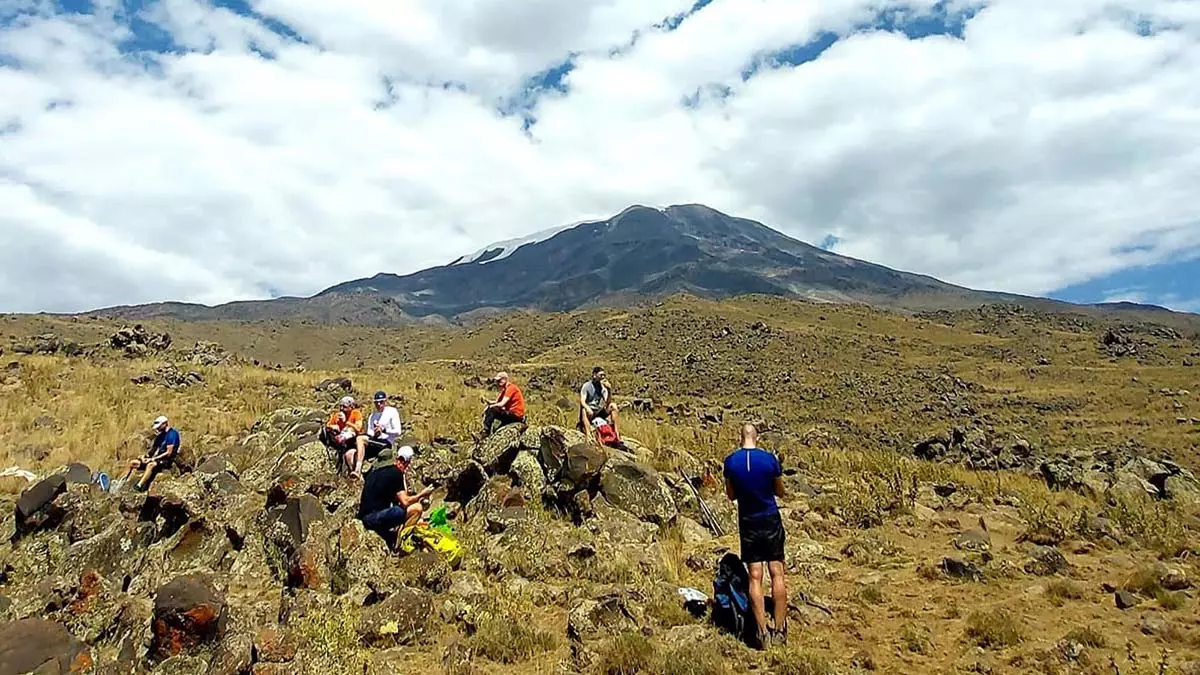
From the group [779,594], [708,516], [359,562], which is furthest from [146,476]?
[779,594]

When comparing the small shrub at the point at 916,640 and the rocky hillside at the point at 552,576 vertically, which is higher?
the rocky hillside at the point at 552,576

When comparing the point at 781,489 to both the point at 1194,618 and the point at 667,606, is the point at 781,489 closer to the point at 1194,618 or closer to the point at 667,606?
the point at 667,606

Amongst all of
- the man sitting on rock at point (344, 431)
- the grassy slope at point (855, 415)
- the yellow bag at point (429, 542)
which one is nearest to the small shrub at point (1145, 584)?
the grassy slope at point (855, 415)

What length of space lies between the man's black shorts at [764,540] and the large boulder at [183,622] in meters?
4.59

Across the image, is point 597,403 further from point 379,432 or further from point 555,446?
point 379,432

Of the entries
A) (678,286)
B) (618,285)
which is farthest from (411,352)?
(618,285)

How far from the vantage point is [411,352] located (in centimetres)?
Result: 8250

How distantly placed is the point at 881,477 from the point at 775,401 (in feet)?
91.2

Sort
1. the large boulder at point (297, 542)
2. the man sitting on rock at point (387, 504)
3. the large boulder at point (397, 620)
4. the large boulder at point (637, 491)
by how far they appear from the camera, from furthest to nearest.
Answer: the large boulder at point (637, 491) < the man sitting on rock at point (387, 504) < the large boulder at point (297, 542) < the large boulder at point (397, 620)

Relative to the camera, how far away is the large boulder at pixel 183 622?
6.32m

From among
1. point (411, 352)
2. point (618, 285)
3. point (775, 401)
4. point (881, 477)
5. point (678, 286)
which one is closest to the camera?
point (881, 477)

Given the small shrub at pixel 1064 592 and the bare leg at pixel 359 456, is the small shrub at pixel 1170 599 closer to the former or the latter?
the small shrub at pixel 1064 592

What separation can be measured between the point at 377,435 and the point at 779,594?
8.17 m

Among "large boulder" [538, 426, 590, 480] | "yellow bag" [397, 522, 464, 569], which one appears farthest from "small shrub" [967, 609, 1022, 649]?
"large boulder" [538, 426, 590, 480]
